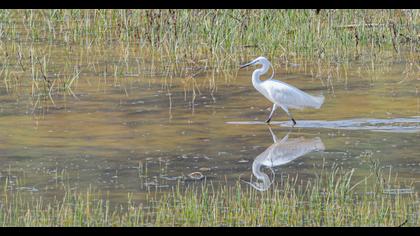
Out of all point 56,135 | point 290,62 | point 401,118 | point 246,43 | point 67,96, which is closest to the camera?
point 56,135

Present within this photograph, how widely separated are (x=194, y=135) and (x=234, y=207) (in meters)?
2.97

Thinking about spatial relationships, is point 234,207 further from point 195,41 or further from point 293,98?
point 195,41

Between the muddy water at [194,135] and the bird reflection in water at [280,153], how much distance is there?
0.04 feet

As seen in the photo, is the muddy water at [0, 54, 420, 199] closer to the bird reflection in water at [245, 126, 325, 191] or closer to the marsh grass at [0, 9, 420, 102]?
the bird reflection in water at [245, 126, 325, 191]

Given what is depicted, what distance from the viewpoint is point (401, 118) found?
10859mm

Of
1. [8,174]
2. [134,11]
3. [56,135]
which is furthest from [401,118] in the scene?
[134,11]

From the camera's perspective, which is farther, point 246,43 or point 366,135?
point 246,43

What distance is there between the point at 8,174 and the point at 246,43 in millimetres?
7492

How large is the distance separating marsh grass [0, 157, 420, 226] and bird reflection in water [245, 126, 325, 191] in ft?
1.18

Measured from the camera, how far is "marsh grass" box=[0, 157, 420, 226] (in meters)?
6.94

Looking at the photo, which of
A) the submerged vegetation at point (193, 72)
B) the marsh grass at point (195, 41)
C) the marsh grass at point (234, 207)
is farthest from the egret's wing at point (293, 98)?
the marsh grass at point (234, 207)

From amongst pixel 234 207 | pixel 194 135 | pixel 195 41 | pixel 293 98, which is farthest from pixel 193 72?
pixel 234 207

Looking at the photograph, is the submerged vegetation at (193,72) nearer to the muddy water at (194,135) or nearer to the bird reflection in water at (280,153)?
the muddy water at (194,135)
